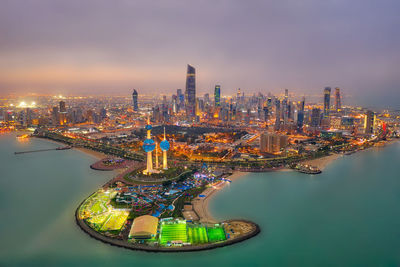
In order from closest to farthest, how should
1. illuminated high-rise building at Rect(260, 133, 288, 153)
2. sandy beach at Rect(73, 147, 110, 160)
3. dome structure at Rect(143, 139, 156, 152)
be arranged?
dome structure at Rect(143, 139, 156, 152)
sandy beach at Rect(73, 147, 110, 160)
illuminated high-rise building at Rect(260, 133, 288, 153)

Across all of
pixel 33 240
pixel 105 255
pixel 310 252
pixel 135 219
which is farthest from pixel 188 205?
pixel 33 240

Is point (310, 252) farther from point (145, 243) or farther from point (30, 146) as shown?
point (30, 146)

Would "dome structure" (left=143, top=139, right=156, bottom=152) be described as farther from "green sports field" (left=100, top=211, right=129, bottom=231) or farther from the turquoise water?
"green sports field" (left=100, top=211, right=129, bottom=231)

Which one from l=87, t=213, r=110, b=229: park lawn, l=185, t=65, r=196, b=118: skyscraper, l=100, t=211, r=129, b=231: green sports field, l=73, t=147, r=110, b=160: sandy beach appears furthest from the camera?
l=185, t=65, r=196, b=118: skyscraper

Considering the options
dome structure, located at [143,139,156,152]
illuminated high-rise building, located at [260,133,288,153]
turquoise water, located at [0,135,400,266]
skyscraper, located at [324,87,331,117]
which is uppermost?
skyscraper, located at [324,87,331,117]

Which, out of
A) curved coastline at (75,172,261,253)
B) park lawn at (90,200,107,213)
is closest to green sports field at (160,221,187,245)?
curved coastline at (75,172,261,253)

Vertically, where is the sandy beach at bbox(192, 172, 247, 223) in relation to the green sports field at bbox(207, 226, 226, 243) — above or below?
above
